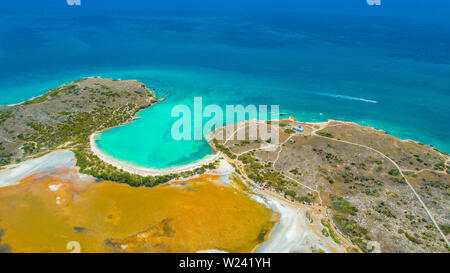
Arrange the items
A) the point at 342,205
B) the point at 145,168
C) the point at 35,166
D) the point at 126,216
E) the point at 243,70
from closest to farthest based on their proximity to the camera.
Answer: the point at 126,216 → the point at 342,205 → the point at 35,166 → the point at 145,168 → the point at 243,70

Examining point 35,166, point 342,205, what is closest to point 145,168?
Result: point 35,166

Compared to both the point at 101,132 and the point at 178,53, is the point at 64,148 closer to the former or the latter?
the point at 101,132

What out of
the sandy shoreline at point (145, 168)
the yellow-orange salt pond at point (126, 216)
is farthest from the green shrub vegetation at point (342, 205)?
the sandy shoreline at point (145, 168)

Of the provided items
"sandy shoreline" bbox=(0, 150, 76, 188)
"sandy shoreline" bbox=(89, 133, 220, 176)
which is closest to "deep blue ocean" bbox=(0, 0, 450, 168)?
"sandy shoreline" bbox=(89, 133, 220, 176)

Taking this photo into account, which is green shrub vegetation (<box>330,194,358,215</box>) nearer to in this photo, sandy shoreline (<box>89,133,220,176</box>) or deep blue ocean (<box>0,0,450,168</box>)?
sandy shoreline (<box>89,133,220,176</box>)

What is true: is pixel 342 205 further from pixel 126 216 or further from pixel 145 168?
pixel 145 168

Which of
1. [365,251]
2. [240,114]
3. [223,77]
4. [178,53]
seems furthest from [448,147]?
[178,53]
